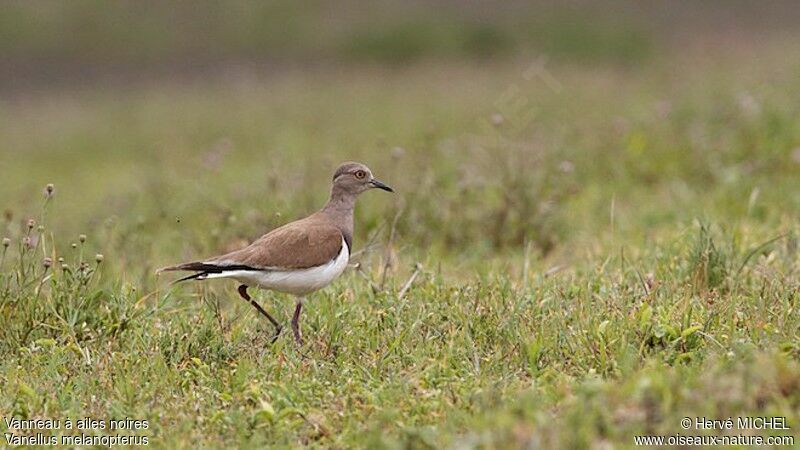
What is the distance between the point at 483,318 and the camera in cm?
605

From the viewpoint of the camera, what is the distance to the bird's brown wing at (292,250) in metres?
6.02

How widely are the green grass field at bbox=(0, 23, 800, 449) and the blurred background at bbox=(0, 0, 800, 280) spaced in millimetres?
53

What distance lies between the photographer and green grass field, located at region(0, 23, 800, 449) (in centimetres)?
497

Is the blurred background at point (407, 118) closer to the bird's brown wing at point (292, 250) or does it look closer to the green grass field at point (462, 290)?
the green grass field at point (462, 290)

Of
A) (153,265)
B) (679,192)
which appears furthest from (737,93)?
(153,265)

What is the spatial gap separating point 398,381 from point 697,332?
4.43 feet

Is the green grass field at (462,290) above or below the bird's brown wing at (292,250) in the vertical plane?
below

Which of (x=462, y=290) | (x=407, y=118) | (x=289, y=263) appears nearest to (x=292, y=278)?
(x=289, y=263)

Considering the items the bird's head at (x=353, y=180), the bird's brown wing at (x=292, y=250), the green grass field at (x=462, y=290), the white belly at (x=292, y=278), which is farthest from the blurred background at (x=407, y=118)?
the white belly at (x=292, y=278)

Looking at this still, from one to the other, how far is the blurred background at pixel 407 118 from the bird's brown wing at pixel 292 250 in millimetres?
1232

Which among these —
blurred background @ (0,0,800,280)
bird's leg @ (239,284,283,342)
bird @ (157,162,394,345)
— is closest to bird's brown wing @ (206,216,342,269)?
bird @ (157,162,394,345)

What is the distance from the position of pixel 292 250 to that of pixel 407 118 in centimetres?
902

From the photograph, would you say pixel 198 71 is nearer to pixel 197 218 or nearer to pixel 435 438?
pixel 197 218

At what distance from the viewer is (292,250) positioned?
6.14m
